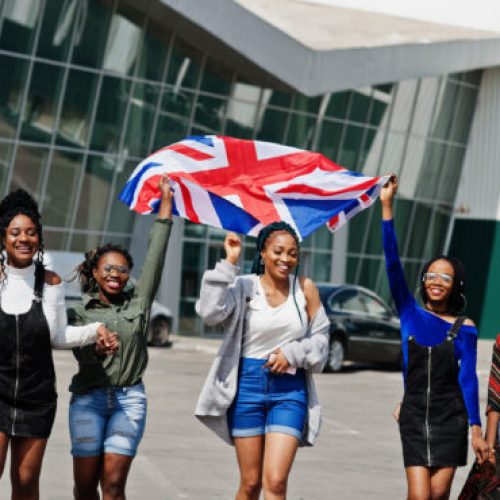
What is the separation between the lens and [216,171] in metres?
9.34

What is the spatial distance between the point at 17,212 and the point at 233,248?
3.83 ft

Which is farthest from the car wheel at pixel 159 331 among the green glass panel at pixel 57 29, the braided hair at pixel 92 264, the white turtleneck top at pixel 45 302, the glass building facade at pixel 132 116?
the white turtleneck top at pixel 45 302

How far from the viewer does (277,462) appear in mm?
7574

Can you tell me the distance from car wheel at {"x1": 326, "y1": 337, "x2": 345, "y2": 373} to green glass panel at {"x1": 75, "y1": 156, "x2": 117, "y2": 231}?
12702mm

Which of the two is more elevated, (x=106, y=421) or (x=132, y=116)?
(x=132, y=116)

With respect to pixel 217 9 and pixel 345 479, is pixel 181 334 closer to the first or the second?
pixel 217 9

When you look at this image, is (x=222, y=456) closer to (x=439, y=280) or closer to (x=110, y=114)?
(x=439, y=280)

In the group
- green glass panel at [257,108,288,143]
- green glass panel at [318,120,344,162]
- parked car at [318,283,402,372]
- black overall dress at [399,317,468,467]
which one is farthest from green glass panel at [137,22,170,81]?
black overall dress at [399,317,468,467]

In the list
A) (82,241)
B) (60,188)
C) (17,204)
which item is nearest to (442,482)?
(17,204)

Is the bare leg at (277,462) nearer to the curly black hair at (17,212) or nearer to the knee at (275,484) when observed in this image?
the knee at (275,484)

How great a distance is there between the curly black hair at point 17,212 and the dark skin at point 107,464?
0.60 metres

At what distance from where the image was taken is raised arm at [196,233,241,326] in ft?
24.9

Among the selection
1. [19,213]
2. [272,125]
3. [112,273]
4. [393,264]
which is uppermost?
[272,125]

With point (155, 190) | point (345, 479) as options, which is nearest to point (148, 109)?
point (345, 479)
